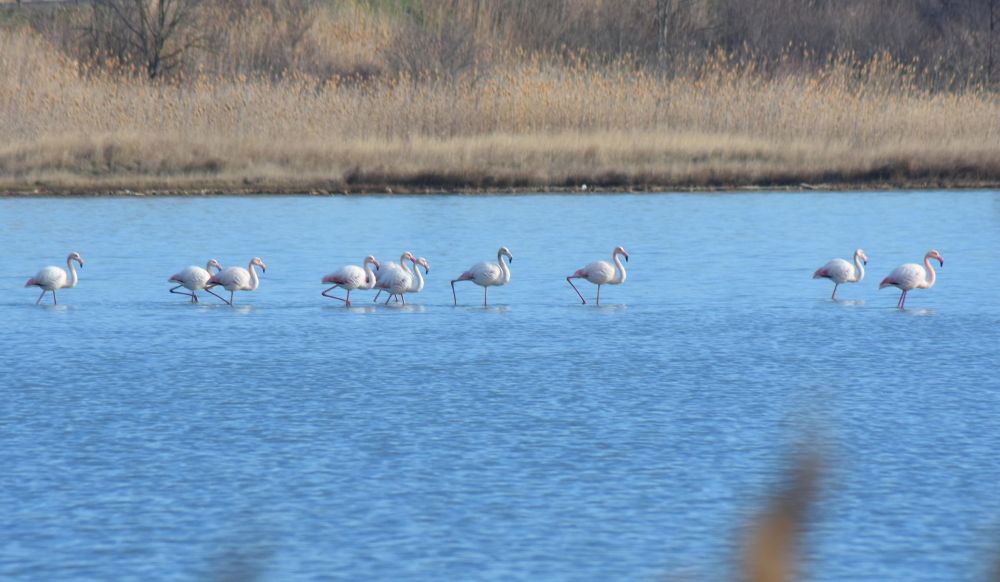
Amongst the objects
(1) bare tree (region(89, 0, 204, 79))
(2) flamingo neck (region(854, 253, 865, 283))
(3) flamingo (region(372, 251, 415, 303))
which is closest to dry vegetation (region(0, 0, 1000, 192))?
(1) bare tree (region(89, 0, 204, 79))

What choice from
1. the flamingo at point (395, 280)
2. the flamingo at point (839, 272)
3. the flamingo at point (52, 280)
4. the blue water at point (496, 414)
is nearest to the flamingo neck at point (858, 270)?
the flamingo at point (839, 272)

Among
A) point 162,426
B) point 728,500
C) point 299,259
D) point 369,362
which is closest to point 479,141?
point 299,259

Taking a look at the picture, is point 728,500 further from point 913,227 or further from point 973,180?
point 973,180

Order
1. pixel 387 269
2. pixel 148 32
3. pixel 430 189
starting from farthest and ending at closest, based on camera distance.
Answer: pixel 148 32
pixel 430 189
pixel 387 269

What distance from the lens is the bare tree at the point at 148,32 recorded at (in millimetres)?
33469

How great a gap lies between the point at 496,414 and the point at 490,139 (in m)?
18.1

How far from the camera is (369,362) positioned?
37.5 ft

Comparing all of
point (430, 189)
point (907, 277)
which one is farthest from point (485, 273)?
point (430, 189)

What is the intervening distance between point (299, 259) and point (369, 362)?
6.91m

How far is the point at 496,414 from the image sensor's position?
9203 millimetres

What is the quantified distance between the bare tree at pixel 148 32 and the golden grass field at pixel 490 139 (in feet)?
19.0

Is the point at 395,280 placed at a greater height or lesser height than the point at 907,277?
lesser

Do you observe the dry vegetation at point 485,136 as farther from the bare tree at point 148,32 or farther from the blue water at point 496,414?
the blue water at point 496,414

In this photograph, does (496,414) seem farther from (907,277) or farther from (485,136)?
(485,136)
